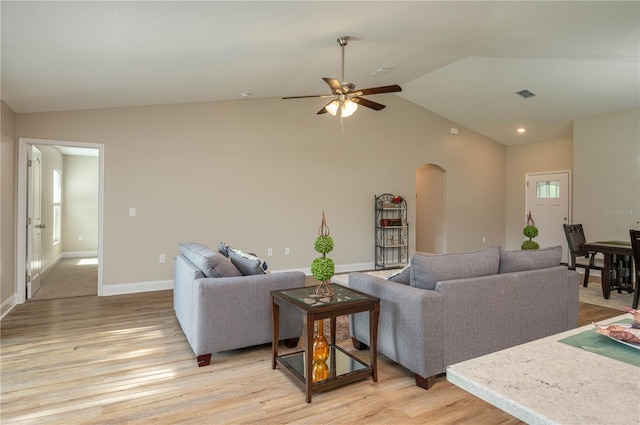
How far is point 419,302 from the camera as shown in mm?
2420

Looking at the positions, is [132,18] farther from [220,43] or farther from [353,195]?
[353,195]

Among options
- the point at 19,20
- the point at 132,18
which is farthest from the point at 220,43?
the point at 19,20

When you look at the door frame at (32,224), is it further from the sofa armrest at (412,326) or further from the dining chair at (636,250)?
the dining chair at (636,250)

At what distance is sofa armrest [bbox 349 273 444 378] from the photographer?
2.43m

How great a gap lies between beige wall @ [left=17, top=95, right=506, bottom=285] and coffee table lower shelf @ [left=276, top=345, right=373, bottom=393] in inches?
131

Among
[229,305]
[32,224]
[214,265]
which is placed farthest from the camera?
[32,224]

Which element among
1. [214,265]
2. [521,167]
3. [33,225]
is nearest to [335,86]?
[214,265]

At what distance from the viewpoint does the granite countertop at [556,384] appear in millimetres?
771

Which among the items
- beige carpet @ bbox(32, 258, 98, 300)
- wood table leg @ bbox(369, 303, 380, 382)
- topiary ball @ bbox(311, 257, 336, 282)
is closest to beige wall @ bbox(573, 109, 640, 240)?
wood table leg @ bbox(369, 303, 380, 382)

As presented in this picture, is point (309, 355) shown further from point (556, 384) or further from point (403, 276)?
point (556, 384)

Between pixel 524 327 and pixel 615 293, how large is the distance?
349 centimetres

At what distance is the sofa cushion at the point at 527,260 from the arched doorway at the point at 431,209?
4.91 metres

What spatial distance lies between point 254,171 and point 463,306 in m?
4.21

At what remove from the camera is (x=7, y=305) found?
431cm
